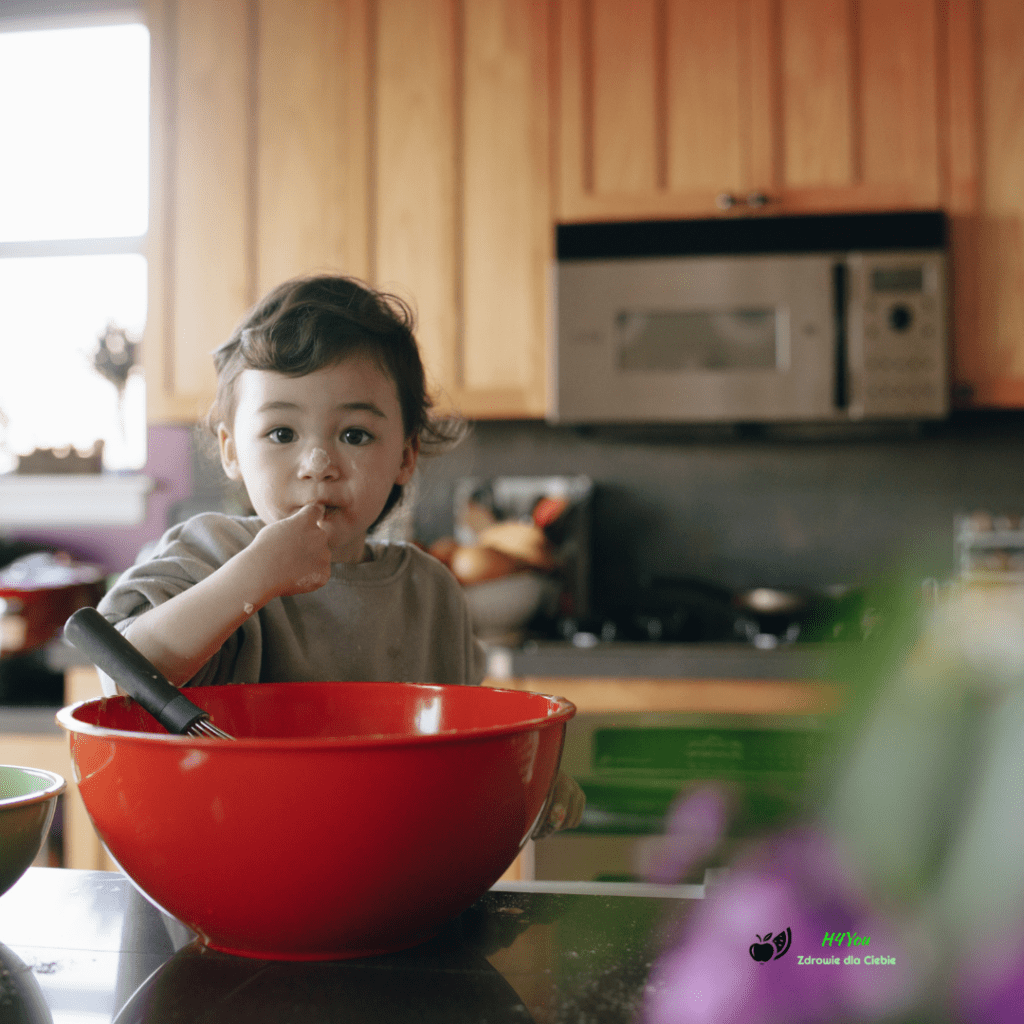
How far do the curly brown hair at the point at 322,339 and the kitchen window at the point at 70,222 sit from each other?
193 centimetres

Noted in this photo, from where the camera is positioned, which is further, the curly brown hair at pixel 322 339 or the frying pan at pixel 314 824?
the curly brown hair at pixel 322 339

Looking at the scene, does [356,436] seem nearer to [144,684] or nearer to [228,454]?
[228,454]

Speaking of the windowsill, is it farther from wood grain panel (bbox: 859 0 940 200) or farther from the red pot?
wood grain panel (bbox: 859 0 940 200)

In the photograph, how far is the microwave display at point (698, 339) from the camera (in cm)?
205

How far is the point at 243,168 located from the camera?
2.24 meters

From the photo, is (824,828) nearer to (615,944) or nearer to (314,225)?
(615,944)

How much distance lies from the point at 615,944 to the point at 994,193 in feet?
6.68

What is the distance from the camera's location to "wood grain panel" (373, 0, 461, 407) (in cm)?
217

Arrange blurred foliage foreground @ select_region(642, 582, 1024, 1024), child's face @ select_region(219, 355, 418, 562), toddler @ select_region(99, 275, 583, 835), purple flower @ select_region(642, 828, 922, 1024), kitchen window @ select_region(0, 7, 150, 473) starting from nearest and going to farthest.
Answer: blurred foliage foreground @ select_region(642, 582, 1024, 1024), purple flower @ select_region(642, 828, 922, 1024), toddler @ select_region(99, 275, 583, 835), child's face @ select_region(219, 355, 418, 562), kitchen window @ select_region(0, 7, 150, 473)

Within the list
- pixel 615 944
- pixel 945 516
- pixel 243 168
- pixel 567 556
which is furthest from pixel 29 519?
pixel 615 944

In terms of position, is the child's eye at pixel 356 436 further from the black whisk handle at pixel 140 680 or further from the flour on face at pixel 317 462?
the black whisk handle at pixel 140 680

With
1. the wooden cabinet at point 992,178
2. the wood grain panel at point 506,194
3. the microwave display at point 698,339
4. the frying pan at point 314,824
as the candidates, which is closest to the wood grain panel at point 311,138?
the wood grain panel at point 506,194

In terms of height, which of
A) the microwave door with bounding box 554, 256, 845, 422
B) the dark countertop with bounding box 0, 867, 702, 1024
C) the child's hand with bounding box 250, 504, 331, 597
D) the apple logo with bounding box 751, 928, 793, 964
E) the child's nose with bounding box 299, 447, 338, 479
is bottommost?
the dark countertop with bounding box 0, 867, 702, 1024

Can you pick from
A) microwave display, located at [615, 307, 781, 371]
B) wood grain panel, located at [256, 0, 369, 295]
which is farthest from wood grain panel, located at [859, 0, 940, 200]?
wood grain panel, located at [256, 0, 369, 295]
